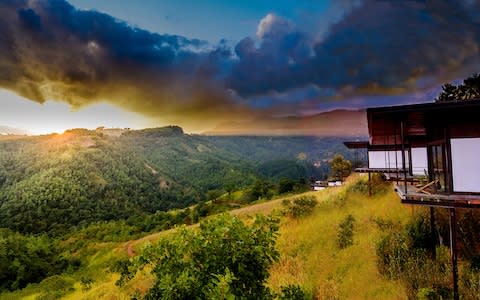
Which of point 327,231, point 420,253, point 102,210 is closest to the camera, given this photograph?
point 420,253

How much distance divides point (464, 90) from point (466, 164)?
31.1 meters

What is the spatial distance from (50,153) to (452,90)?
133 metres

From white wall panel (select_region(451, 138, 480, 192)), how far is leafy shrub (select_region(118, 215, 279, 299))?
707 centimetres

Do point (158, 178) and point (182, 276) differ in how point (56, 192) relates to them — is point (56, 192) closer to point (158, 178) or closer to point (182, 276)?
point (158, 178)

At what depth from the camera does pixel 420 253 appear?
11.3 m

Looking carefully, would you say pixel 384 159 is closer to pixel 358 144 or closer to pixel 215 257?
pixel 358 144

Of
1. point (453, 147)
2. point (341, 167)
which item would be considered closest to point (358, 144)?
point (453, 147)

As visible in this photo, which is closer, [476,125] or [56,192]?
[476,125]

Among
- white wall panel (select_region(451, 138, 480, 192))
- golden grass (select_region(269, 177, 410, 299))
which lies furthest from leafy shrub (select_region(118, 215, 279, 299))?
white wall panel (select_region(451, 138, 480, 192))

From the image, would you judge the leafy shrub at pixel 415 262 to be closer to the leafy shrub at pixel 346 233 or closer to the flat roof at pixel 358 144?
the leafy shrub at pixel 346 233

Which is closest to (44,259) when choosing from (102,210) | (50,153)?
(102,210)

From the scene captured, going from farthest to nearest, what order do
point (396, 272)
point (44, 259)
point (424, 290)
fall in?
point (44, 259)
point (396, 272)
point (424, 290)

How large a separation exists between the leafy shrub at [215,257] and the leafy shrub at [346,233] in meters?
11.2

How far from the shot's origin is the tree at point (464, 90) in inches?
1255
